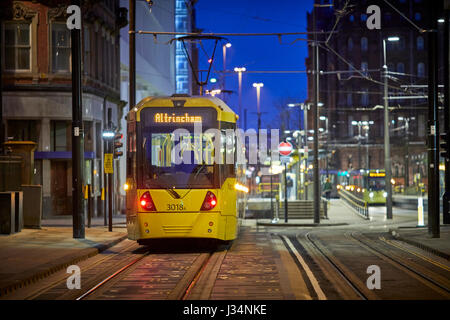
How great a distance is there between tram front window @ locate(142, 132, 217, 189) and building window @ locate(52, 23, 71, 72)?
716 inches

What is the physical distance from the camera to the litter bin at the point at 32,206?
2598 centimetres

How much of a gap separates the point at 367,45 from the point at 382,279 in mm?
100803

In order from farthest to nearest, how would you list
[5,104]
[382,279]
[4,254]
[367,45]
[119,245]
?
[367,45], [5,104], [119,245], [4,254], [382,279]

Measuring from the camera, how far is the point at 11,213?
23.6 metres

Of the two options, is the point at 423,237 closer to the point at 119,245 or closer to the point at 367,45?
the point at 119,245

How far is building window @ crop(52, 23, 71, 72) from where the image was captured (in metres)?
35.4

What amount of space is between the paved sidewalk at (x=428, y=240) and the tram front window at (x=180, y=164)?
5.85 m

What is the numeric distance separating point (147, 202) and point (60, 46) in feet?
61.7

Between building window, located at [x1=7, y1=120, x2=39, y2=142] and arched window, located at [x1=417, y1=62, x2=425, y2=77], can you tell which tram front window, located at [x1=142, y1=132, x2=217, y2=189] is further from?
arched window, located at [x1=417, y1=62, x2=425, y2=77]

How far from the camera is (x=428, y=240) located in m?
22.5

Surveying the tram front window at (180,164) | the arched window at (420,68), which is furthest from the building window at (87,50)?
the arched window at (420,68)

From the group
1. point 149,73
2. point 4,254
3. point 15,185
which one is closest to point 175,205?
point 4,254

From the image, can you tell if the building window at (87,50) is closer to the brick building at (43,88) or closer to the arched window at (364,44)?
the brick building at (43,88)

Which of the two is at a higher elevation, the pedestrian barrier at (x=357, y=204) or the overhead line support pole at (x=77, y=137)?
the overhead line support pole at (x=77, y=137)
